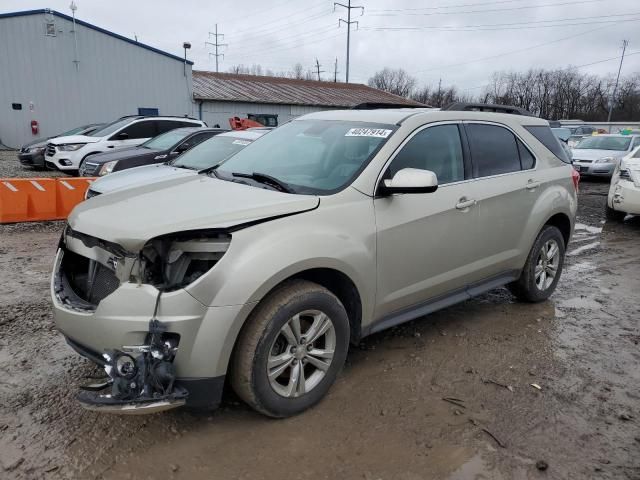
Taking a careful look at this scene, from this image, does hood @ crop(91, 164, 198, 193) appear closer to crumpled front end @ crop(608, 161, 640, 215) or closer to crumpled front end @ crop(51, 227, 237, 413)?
crumpled front end @ crop(51, 227, 237, 413)

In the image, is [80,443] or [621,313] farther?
[621,313]

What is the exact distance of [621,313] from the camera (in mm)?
4875

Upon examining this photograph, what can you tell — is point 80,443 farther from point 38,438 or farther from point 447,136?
point 447,136

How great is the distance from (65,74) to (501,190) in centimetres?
2356

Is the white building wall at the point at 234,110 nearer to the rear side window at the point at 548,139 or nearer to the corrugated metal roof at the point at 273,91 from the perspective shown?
the corrugated metal roof at the point at 273,91

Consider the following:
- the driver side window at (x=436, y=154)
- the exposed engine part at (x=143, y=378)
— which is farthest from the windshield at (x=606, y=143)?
the exposed engine part at (x=143, y=378)

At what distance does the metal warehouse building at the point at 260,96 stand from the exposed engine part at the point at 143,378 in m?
25.4

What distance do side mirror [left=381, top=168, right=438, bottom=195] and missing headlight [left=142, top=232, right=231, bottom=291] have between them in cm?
118

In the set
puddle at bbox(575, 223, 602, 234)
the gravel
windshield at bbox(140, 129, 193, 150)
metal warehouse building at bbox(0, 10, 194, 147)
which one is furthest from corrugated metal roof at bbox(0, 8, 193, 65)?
puddle at bbox(575, 223, 602, 234)

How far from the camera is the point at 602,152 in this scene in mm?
16281

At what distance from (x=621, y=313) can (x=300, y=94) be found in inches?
1288

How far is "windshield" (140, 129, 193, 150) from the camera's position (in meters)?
9.78

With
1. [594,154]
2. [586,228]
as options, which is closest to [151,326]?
[586,228]

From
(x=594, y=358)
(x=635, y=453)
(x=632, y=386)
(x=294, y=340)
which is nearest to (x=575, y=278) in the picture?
(x=594, y=358)
